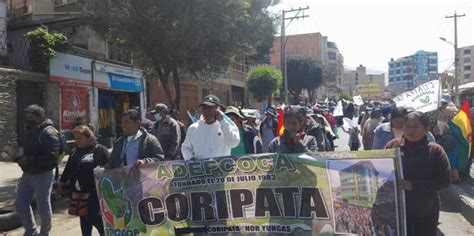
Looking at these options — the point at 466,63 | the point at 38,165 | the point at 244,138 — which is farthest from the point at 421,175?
the point at 466,63

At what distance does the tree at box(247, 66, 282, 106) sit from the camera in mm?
38625

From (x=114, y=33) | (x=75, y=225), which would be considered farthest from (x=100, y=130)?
(x=75, y=225)

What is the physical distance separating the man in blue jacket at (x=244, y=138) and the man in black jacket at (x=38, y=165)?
7.53 feet

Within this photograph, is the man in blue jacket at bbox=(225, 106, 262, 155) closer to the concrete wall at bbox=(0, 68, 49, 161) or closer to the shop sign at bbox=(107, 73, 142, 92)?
the concrete wall at bbox=(0, 68, 49, 161)

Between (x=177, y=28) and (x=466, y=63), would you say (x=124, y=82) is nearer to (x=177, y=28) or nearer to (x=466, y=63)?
(x=177, y=28)

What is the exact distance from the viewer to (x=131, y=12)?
12742 mm

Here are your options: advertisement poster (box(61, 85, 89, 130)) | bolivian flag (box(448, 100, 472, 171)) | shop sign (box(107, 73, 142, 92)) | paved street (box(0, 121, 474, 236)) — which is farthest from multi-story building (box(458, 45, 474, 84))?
paved street (box(0, 121, 474, 236))

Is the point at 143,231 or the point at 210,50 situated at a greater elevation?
the point at 210,50

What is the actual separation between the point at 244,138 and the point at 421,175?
11.1 ft

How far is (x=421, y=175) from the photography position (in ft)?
12.5

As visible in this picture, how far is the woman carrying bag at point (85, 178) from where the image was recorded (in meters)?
5.27

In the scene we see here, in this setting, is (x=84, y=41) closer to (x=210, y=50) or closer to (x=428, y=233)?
(x=210, y=50)

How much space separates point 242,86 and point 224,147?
3718 centimetres

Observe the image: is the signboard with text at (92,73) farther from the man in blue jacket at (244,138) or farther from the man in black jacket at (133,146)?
the man in black jacket at (133,146)
